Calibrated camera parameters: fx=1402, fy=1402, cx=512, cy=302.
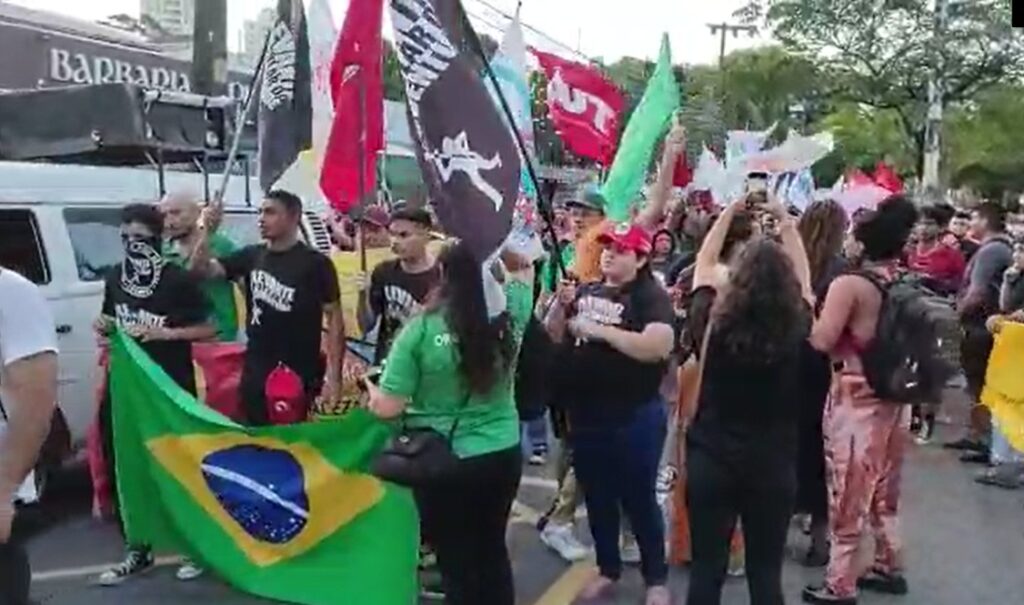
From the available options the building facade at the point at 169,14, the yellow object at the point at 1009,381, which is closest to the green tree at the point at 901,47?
the building facade at the point at 169,14

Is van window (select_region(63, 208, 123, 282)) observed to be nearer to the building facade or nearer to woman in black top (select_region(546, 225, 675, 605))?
woman in black top (select_region(546, 225, 675, 605))

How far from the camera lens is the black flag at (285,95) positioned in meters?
6.65

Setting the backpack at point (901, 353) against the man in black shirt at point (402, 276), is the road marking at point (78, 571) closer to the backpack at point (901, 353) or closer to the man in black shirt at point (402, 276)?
the man in black shirt at point (402, 276)

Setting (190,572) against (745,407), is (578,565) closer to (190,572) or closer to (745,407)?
(190,572)

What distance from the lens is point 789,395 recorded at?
4.88m

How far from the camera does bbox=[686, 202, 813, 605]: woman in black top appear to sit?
4.74 metres

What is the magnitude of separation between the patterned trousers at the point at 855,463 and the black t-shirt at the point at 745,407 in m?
1.13

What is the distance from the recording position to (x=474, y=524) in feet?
15.1

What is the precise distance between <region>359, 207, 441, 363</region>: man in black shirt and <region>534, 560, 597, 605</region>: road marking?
1320 millimetres

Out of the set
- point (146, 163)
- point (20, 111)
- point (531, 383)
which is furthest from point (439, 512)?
point (20, 111)

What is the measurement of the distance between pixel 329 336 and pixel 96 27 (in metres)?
18.6

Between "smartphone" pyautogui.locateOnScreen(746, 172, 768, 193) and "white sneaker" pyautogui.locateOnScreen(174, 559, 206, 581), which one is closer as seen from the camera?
"white sneaker" pyautogui.locateOnScreen(174, 559, 206, 581)

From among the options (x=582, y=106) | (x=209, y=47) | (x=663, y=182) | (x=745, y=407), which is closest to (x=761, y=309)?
(x=745, y=407)

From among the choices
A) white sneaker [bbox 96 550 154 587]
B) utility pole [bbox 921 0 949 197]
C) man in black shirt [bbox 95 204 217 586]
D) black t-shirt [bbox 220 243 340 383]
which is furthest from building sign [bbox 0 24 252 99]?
utility pole [bbox 921 0 949 197]
